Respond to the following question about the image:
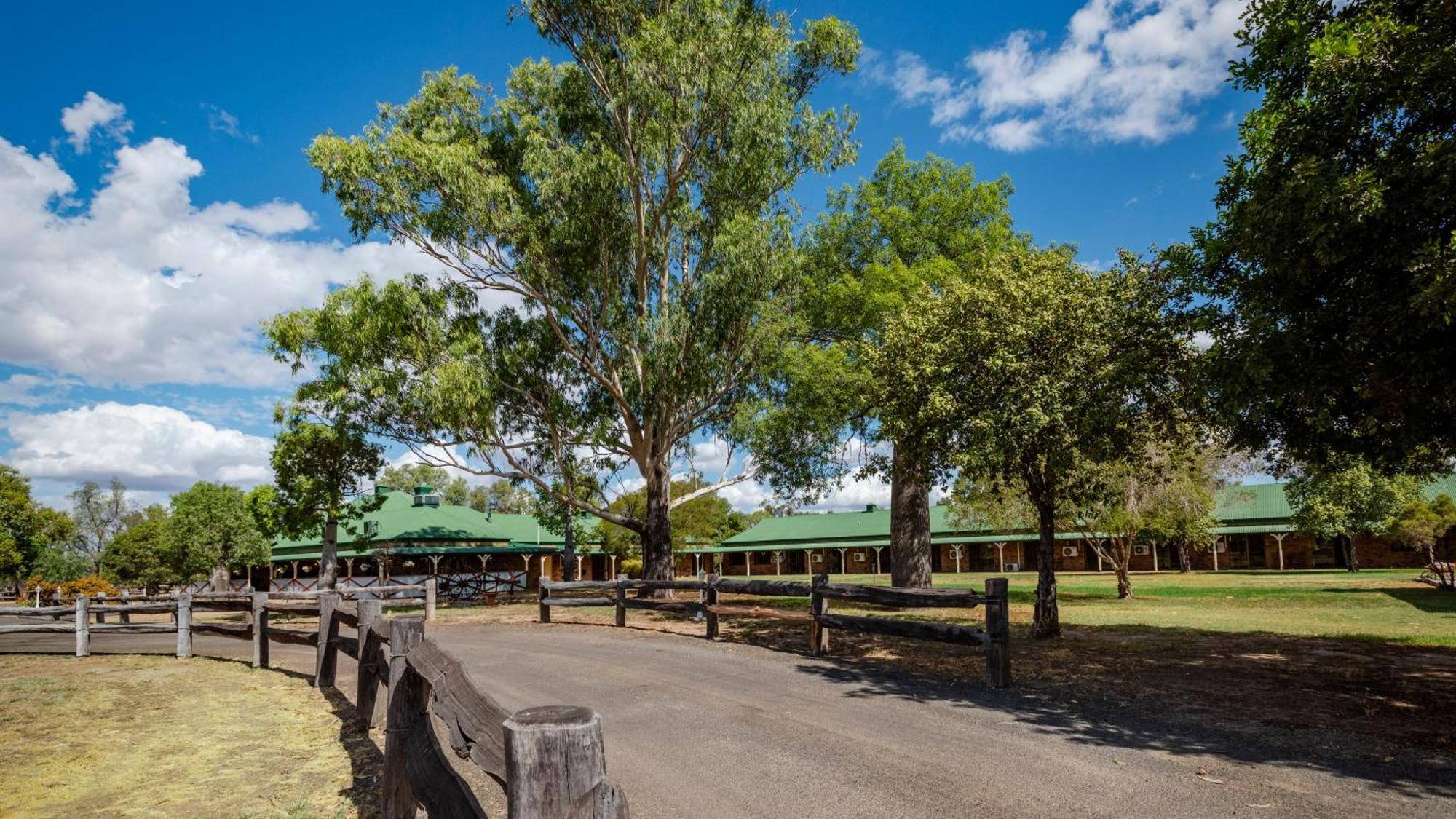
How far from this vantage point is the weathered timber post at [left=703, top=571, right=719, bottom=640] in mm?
14297

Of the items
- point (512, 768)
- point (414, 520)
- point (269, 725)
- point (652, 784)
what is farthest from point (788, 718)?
point (414, 520)

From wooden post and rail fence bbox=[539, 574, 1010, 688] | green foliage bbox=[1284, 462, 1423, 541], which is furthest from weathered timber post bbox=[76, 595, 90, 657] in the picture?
green foliage bbox=[1284, 462, 1423, 541]

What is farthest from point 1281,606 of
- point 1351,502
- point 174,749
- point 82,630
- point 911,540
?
point 82,630

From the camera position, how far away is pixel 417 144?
21.0 metres

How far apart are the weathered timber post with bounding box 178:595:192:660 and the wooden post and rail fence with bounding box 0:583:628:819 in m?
4.39

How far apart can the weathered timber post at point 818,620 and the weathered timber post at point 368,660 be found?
650 cm

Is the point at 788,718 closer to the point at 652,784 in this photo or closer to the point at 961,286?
the point at 652,784

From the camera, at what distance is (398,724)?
16.4ft

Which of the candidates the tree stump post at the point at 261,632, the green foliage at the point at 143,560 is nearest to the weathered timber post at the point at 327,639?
the tree stump post at the point at 261,632

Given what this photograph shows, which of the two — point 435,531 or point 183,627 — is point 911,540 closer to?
point 183,627

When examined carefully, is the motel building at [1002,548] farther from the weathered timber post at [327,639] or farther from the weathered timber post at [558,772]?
the weathered timber post at [558,772]

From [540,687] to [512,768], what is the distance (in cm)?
778

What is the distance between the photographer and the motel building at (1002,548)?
1684 inches

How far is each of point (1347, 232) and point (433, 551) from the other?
36891mm
